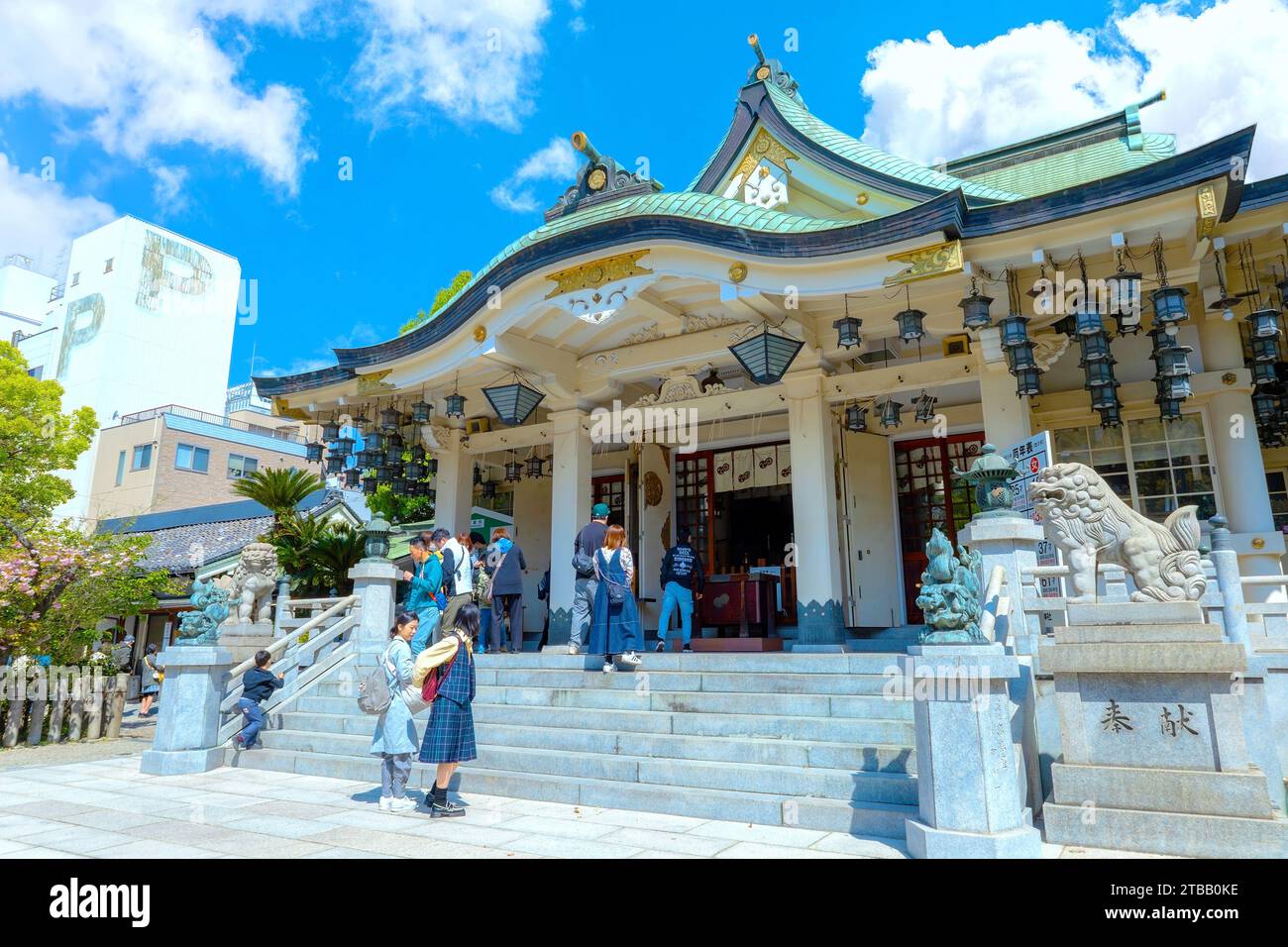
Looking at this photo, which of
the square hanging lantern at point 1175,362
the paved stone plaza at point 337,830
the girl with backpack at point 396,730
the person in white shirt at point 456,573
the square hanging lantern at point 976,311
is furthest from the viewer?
the person in white shirt at point 456,573

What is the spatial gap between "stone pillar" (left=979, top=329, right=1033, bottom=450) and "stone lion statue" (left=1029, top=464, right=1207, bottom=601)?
3.77 metres

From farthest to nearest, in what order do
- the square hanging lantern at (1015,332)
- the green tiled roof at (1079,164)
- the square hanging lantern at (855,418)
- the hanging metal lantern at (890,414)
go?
the green tiled roof at (1079,164), the square hanging lantern at (855,418), the hanging metal lantern at (890,414), the square hanging lantern at (1015,332)

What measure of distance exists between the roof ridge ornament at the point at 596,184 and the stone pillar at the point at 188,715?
23.3 feet

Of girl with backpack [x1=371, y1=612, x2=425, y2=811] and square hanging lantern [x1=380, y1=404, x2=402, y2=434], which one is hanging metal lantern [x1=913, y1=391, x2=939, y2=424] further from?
girl with backpack [x1=371, y1=612, x2=425, y2=811]

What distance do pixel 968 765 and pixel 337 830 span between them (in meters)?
4.19

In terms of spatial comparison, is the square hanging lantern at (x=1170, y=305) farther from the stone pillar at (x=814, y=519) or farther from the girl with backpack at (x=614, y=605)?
the girl with backpack at (x=614, y=605)

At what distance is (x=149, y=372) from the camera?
→ 40.6 metres

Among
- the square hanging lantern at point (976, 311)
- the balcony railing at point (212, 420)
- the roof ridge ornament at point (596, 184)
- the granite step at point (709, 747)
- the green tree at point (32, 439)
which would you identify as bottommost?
the granite step at point (709, 747)

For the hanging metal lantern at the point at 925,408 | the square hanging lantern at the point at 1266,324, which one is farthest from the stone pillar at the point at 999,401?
the square hanging lantern at the point at 1266,324

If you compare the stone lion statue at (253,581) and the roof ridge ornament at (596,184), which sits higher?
the roof ridge ornament at (596,184)

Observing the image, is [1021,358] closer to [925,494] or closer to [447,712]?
[925,494]

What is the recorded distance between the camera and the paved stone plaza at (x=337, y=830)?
189 inches

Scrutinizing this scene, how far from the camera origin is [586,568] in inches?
336

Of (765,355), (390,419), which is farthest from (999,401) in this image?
(390,419)
